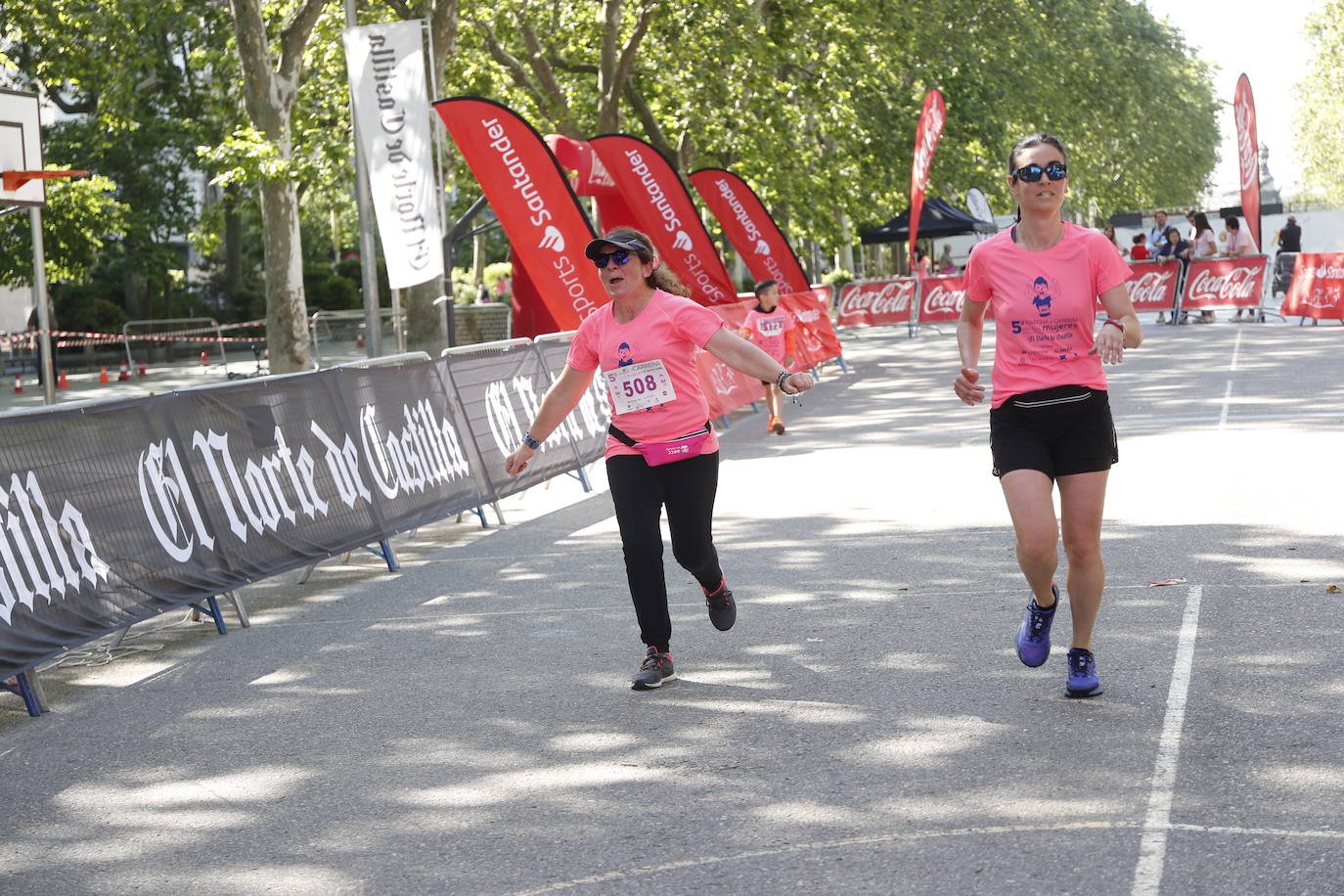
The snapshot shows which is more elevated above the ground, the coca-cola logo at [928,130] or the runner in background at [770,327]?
the coca-cola logo at [928,130]

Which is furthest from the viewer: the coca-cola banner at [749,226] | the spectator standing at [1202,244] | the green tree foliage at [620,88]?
the spectator standing at [1202,244]

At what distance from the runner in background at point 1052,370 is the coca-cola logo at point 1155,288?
28371 mm

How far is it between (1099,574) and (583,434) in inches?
343

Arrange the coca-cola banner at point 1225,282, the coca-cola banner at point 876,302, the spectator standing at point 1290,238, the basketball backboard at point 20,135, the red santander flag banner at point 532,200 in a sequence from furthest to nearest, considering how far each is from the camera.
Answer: the coca-cola banner at point 876,302 → the spectator standing at point 1290,238 → the coca-cola banner at point 1225,282 → the basketball backboard at point 20,135 → the red santander flag banner at point 532,200

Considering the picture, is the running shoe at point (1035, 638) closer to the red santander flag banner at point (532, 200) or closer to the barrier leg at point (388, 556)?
the barrier leg at point (388, 556)

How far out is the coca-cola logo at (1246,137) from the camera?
31.0 metres

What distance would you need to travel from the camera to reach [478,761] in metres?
5.96

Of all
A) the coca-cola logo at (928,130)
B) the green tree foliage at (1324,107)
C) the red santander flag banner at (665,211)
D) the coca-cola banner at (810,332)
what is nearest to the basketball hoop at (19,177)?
the red santander flag banner at (665,211)

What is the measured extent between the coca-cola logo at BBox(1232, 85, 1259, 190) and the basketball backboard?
21.0 meters

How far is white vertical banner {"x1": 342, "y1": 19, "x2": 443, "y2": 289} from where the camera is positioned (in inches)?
711

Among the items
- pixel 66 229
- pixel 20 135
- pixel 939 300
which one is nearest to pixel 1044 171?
pixel 20 135

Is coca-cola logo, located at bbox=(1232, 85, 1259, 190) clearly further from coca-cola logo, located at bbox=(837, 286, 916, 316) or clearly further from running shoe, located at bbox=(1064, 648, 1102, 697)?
running shoe, located at bbox=(1064, 648, 1102, 697)

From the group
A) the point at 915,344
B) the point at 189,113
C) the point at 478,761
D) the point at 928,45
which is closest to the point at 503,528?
the point at 478,761

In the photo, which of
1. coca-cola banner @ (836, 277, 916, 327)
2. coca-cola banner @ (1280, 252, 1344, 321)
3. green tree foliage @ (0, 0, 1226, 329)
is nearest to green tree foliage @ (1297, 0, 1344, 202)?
green tree foliage @ (0, 0, 1226, 329)
